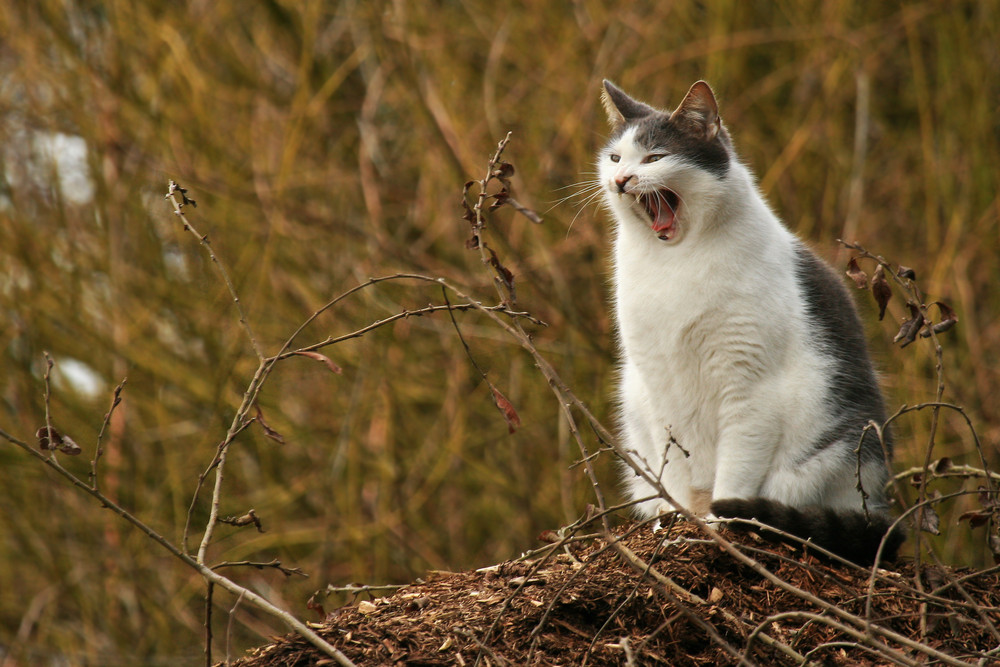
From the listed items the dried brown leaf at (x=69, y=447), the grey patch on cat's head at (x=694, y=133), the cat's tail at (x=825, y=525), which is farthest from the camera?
the grey patch on cat's head at (x=694, y=133)

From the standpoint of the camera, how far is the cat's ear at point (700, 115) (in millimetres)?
2916

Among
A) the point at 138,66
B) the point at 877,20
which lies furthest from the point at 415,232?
the point at 877,20

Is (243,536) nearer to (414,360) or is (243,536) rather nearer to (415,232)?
(414,360)

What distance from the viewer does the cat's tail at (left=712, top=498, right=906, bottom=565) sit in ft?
8.67

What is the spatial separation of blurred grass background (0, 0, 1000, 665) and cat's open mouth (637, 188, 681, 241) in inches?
61.6

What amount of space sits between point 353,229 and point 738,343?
2.77 meters

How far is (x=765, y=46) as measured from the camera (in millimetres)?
5117

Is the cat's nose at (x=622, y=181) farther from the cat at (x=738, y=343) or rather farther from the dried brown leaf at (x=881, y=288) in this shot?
the dried brown leaf at (x=881, y=288)

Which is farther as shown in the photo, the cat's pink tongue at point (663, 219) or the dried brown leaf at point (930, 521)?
the cat's pink tongue at point (663, 219)

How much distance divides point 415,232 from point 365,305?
1.68 ft

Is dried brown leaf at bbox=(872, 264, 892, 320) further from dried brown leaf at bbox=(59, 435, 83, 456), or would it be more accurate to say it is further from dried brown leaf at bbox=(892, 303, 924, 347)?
dried brown leaf at bbox=(59, 435, 83, 456)

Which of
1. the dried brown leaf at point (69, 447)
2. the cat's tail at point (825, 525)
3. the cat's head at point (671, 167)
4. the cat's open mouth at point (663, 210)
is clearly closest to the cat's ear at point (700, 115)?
the cat's head at point (671, 167)

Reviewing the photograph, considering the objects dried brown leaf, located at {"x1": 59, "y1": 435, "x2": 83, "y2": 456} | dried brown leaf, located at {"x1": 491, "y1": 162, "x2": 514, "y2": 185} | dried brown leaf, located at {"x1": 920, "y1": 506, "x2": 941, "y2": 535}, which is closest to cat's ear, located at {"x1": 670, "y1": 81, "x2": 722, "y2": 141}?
dried brown leaf, located at {"x1": 491, "y1": 162, "x2": 514, "y2": 185}

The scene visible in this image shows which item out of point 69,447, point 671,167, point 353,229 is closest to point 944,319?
point 671,167
